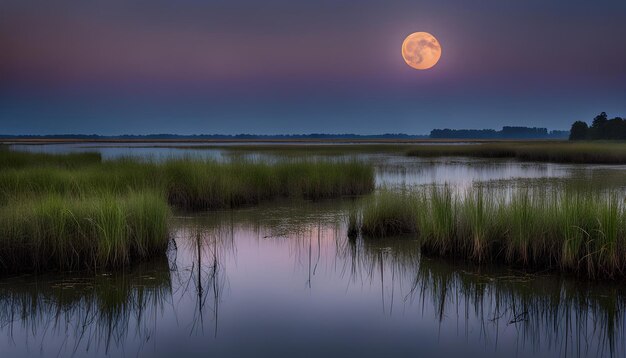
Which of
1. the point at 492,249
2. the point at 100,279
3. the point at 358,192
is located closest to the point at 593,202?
the point at 492,249

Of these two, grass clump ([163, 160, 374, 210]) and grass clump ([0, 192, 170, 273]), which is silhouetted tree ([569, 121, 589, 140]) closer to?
grass clump ([163, 160, 374, 210])

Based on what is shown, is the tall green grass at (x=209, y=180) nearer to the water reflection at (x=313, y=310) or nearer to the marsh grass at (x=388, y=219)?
the marsh grass at (x=388, y=219)

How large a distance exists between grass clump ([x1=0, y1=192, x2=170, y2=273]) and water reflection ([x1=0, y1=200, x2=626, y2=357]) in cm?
38

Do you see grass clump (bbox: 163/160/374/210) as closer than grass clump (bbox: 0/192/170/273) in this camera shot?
No

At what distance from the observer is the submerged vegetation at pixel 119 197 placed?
664 cm

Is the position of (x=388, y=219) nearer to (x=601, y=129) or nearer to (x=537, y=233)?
(x=537, y=233)

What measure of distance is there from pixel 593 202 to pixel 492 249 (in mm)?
1499

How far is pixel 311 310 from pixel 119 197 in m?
4.52

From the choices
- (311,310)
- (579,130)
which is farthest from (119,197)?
(579,130)

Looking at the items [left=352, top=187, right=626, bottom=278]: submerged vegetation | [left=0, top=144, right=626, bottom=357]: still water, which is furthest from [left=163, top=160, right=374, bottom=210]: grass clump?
[left=352, top=187, right=626, bottom=278]: submerged vegetation

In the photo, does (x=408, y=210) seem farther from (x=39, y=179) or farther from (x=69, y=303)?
(x=39, y=179)

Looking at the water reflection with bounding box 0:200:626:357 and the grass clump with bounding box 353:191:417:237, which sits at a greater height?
the grass clump with bounding box 353:191:417:237

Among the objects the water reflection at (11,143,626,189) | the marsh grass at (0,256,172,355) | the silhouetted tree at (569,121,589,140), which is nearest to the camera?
the marsh grass at (0,256,172,355)

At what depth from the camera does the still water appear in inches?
177
